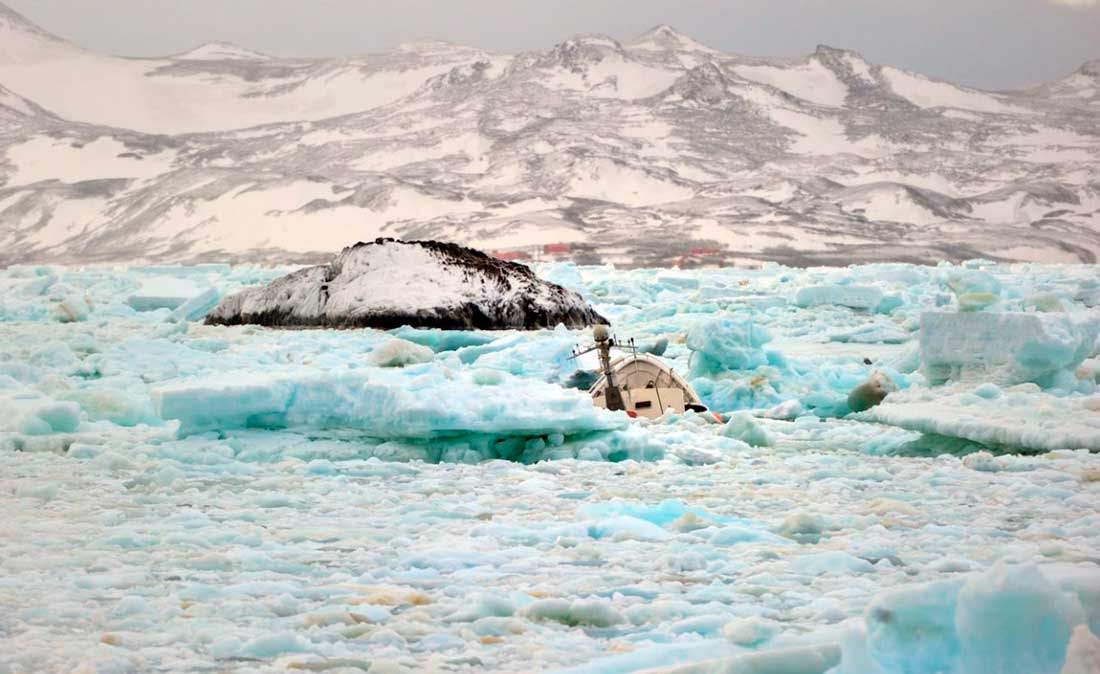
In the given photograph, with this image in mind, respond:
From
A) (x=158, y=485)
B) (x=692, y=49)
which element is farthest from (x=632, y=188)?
(x=158, y=485)

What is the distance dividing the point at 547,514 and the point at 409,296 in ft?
25.3

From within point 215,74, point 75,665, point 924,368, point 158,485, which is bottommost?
point 75,665

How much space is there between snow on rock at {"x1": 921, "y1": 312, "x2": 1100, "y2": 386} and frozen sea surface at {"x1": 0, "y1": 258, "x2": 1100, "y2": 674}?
0.05 feet

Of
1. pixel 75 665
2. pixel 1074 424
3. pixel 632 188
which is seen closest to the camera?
pixel 75 665

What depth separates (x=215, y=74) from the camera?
4391 cm

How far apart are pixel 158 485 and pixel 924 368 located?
431 cm

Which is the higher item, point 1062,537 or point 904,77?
point 904,77

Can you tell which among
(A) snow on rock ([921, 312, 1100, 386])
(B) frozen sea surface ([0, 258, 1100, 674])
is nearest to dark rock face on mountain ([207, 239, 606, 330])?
(B) frozen sea surface ([0, 258, 1100, 674])

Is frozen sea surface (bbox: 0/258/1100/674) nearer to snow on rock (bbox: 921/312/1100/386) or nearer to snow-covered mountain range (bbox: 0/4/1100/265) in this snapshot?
snow on rock (bbox: 921/312/1100/386)

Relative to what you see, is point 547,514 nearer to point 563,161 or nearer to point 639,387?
point 639,387

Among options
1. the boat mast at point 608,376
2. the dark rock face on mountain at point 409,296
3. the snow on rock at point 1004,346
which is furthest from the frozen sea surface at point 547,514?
the dark rock face on mountain at point 409,296

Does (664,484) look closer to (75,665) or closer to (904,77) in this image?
(75,665)

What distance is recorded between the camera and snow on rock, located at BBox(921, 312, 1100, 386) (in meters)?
6.44

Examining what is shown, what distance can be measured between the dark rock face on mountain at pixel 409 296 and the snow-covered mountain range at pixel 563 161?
58.8 feet
